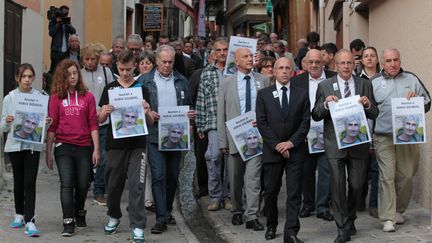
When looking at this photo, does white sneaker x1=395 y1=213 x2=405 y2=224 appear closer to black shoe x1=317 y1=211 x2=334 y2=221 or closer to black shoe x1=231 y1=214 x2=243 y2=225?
black shoe x1=317 y1=211 x2=334 y2=221

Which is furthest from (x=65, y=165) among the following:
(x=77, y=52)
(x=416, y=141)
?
(x=77, y=52)

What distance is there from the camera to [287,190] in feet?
26.5

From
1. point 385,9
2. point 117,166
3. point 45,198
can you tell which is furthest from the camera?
point 385,9

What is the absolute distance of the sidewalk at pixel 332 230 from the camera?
835 centimetres

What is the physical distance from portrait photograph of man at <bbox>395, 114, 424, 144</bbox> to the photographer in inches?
283

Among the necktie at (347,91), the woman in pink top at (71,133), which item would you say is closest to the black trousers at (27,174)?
the woman in pink top at (71,133)

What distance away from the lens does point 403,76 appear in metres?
8.72

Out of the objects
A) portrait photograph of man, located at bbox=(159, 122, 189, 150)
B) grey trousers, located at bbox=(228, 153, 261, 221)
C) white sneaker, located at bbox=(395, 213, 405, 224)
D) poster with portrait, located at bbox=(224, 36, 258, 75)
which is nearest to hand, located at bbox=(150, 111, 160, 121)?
portrait photograph of man, located at bbox=(159, 122, 189, 150)

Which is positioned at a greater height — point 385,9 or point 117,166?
point 385,9

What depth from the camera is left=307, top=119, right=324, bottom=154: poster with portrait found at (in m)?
9.22

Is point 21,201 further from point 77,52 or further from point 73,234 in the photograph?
point 77,52

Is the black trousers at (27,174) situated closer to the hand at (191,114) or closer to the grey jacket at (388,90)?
the hand at (191,114)

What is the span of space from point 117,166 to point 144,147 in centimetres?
35

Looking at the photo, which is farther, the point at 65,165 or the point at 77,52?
the point at 77,52
